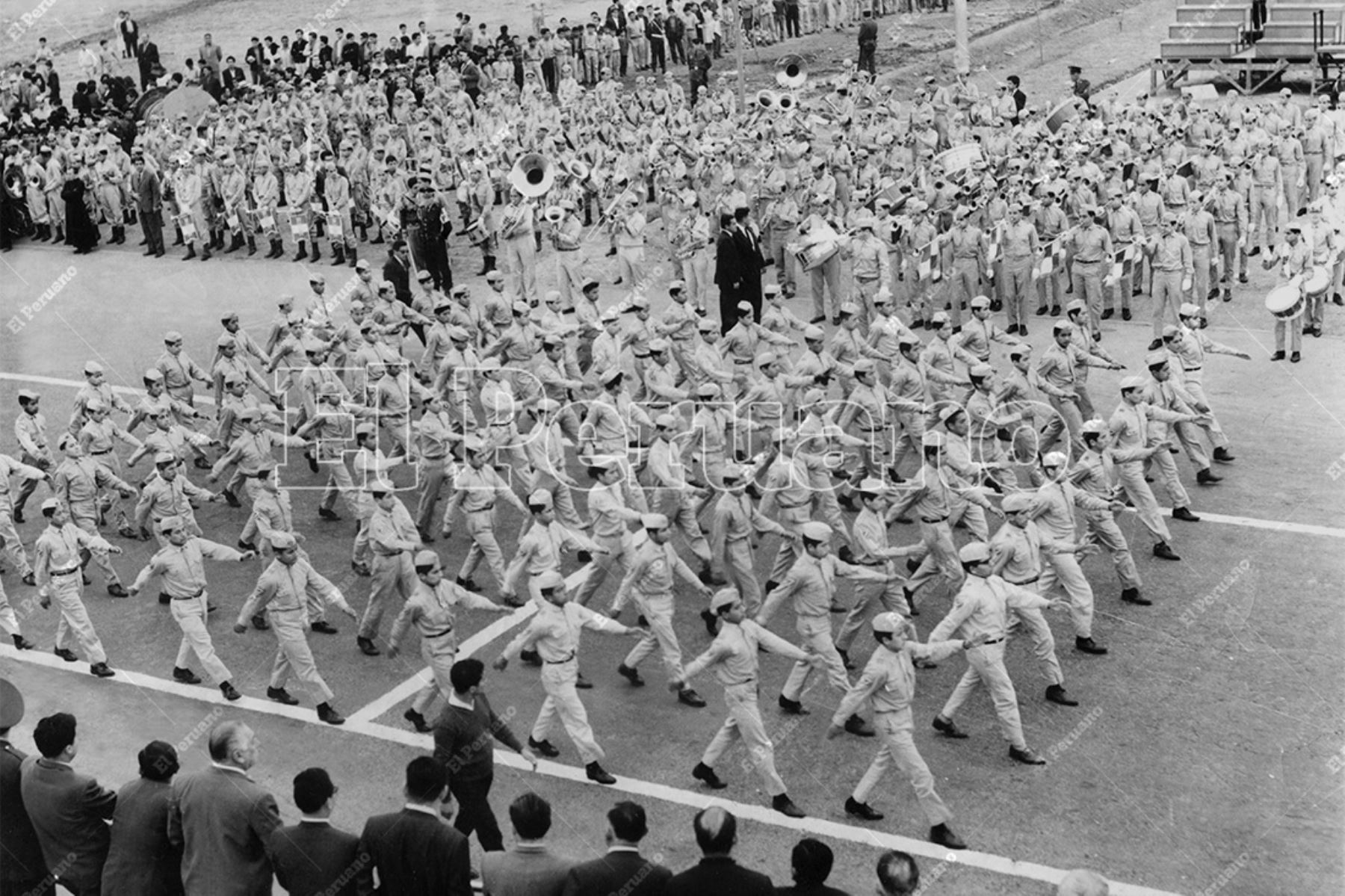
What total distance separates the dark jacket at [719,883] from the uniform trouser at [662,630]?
5.41 m

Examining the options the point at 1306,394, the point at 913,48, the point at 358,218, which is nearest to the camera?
the point at 1306,394

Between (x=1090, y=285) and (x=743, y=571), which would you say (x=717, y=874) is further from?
(x=1090, y=285)

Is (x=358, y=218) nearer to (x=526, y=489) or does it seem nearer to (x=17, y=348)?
(x=17, y=348)

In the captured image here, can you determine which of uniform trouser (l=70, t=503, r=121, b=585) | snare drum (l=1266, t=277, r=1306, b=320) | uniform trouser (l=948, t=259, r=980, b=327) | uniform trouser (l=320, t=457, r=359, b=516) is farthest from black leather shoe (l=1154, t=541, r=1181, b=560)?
uniform trouser (l=70, t=503, r=121, b=585)

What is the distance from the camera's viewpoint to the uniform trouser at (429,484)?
17734mm

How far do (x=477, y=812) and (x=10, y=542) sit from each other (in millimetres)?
8345

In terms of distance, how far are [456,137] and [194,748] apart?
2133 cm

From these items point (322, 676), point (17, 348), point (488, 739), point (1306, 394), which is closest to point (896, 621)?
point (488, 739)

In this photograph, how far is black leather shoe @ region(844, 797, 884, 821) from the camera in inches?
479

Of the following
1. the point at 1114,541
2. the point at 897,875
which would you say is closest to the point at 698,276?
the point at 1114,541

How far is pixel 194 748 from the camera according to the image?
13.9 metres

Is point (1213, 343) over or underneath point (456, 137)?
underneath

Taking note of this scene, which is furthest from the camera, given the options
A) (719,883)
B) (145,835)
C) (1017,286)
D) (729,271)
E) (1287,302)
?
(729,271)

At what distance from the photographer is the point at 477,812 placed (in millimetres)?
11352
